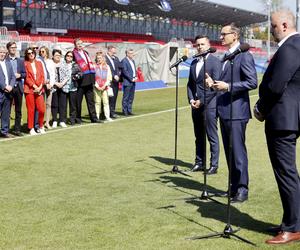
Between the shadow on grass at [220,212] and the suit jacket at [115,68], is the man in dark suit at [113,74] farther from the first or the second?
the shadow on grass at [220,212]

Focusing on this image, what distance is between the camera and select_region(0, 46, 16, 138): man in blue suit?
1106 cm

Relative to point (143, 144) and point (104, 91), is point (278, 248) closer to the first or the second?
point (143, 144)

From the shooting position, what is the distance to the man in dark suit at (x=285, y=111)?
4.62 meters

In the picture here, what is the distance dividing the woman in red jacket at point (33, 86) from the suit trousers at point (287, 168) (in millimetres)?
7668

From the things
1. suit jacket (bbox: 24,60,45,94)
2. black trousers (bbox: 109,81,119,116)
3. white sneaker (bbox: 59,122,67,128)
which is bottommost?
white sneaker (bbox: 59,122,67,128)

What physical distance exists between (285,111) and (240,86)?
1421 mm

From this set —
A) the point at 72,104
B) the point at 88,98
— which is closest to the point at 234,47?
the point at 72,104

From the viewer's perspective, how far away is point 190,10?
2383 inches

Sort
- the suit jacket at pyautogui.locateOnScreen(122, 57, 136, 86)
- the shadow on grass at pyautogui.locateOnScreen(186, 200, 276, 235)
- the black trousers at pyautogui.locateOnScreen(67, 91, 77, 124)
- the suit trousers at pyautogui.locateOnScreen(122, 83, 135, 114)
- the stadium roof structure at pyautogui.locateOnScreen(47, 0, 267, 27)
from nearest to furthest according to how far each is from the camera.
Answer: the shadow on grass at pyautogui.locateOnScreen(186, 200, 276, 235) < the black trousers at pyautogui.locateOnScreen(67, 91, 77, 124) < the suit trousers at pyautogui.locateOnScreen(122, 83, 135, 114) < the suit jacket at pyautogui.locateOnScreen(122, 57, 136, 86) < the stadium roof structure at pyautogui.locateOnScreen(47, 0, 267, 27)

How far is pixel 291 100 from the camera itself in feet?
15.5

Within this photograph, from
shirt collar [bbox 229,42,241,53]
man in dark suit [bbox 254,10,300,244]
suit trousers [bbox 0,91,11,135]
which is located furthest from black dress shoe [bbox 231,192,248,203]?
suit trousers [bbox 0,91,11,135]

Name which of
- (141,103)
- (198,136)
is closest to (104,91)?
(141,103)

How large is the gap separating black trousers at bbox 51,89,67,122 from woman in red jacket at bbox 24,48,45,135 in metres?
1.15

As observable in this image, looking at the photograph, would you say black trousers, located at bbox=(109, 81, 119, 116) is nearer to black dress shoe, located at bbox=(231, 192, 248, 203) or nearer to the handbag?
the handbag
